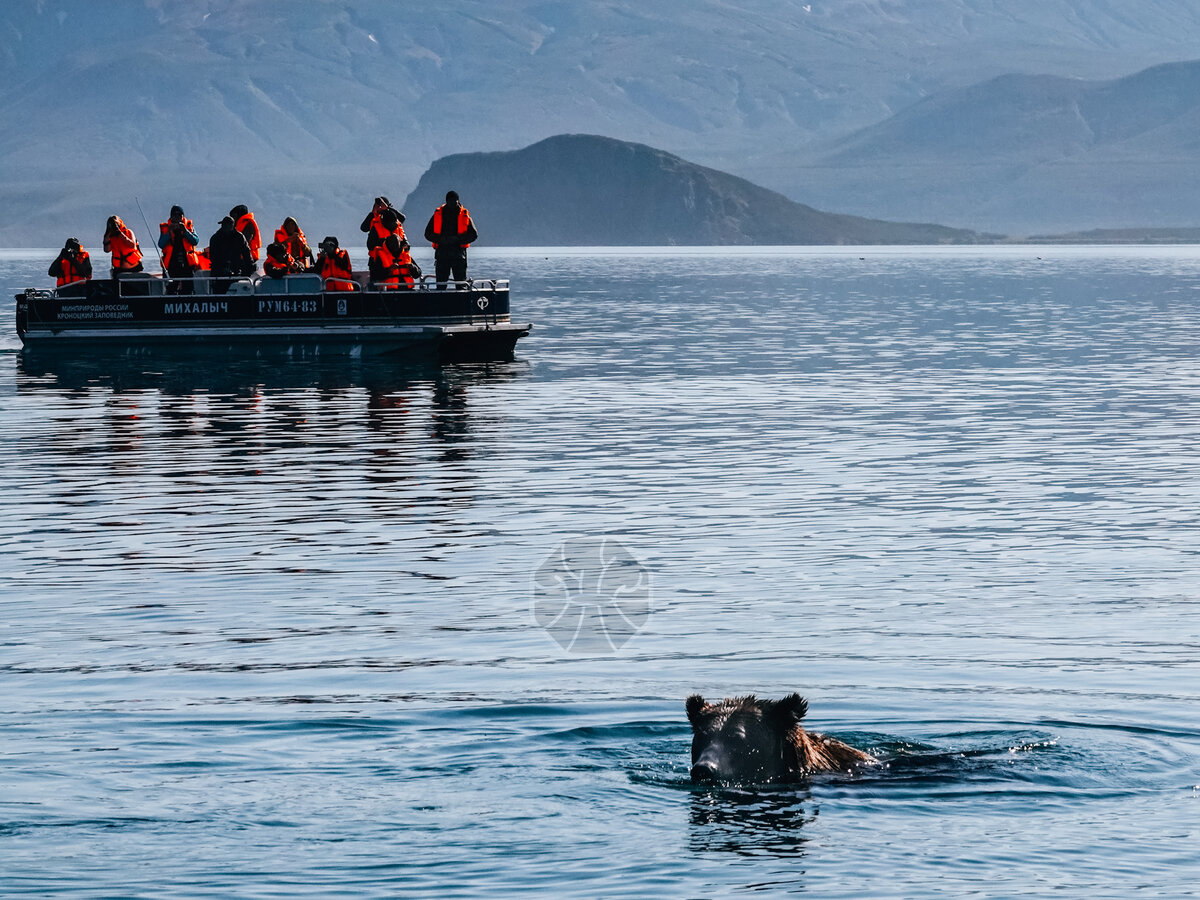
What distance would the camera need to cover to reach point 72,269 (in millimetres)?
41625

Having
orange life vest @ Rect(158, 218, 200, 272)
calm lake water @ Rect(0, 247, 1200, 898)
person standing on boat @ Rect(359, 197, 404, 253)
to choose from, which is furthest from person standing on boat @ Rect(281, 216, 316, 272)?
calm lake water @ Rect(0, 247, 1200, 898)

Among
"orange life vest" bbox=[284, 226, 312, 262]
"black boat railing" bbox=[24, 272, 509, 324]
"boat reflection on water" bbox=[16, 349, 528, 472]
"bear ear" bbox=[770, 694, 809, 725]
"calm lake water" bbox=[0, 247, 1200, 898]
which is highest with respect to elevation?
"orange life vest" bbox=[284, 226, 312, 262]

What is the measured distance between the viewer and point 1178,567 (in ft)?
55.6

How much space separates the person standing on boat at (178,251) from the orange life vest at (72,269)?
212cm

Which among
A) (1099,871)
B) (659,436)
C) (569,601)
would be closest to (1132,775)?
(1099,871)

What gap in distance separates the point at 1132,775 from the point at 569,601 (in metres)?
6.03

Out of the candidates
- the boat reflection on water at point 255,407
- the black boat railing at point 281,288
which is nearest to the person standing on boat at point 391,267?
the black boat railing at point 281,288

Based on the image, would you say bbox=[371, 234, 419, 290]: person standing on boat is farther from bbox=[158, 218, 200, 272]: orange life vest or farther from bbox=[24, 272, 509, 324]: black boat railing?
bbox=[158, 218, 200, 272]: orange life vest

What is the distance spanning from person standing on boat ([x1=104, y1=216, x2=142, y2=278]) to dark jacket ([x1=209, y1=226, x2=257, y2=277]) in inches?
64.4

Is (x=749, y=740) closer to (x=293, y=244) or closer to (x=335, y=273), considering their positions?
(x=335, y=273)

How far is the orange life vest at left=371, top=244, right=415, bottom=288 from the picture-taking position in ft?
129

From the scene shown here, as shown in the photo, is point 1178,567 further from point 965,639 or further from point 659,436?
point 659,436

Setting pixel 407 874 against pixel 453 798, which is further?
pixel 453 798

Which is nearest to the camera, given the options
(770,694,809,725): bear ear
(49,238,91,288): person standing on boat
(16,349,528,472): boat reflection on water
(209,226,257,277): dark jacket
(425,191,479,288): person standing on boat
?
(770,694,809,725): bear ear
